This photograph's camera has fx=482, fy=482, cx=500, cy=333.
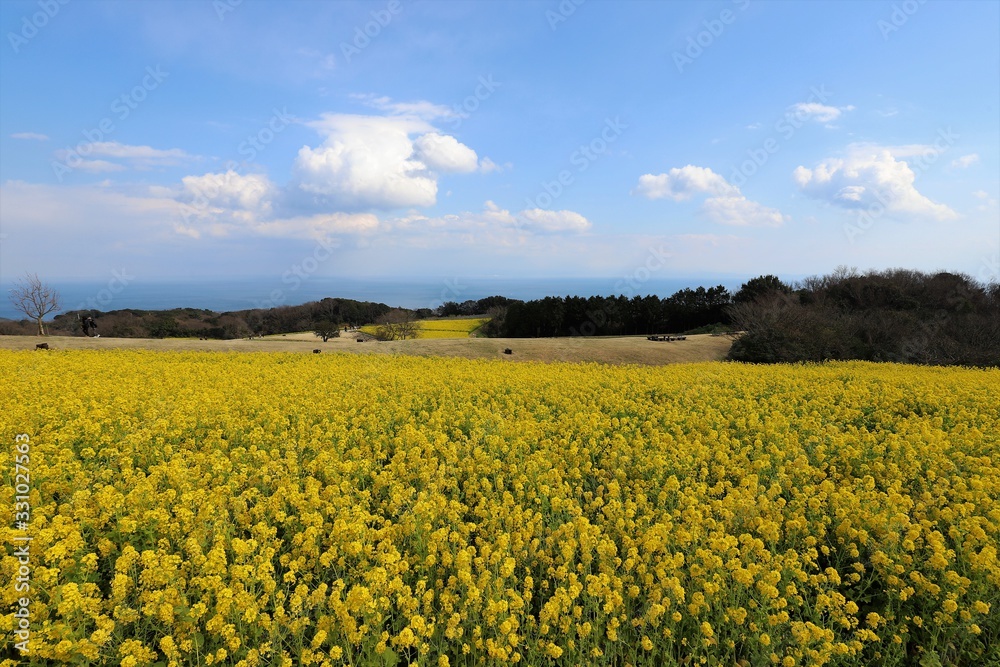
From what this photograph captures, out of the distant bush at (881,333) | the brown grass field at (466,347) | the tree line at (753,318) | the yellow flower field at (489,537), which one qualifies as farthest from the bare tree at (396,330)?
the yellow flower field at (489,537)

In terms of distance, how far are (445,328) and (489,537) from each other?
5719cm

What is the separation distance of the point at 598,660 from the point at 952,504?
212 inches

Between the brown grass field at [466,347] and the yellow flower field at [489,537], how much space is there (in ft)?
61.4

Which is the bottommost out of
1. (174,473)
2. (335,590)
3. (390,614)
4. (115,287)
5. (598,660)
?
(598,660)

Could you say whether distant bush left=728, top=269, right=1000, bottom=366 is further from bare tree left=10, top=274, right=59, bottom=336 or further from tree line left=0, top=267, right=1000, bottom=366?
bare tree left=10, top=274, right=59, bottom=336

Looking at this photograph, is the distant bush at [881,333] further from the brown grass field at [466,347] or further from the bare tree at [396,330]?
the bare tree at [396,330]

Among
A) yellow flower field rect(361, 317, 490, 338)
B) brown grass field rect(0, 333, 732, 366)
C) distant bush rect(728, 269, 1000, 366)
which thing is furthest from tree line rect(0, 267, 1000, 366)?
brown grass field rect(0, 333, 732, 366)

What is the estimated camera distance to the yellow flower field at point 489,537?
3838 mm

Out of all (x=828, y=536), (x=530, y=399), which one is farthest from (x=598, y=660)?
(x=530, y=399)

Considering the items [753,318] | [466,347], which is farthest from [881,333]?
[466,347]

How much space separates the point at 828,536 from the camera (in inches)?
221

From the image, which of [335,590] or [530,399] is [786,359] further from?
[335,590]

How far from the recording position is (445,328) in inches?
2438

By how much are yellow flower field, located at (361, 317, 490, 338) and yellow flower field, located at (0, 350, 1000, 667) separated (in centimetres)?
4573
